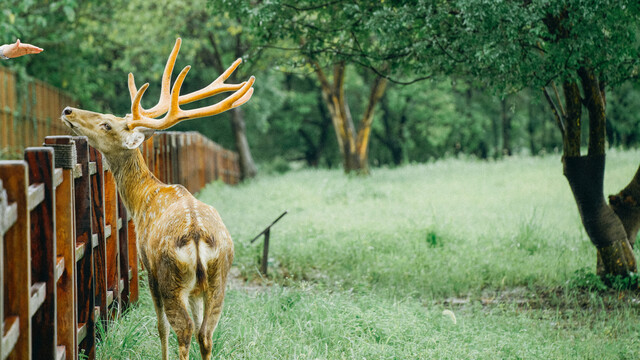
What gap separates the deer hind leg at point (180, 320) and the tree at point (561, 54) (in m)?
3.73

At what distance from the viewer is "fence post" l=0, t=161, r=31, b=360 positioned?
2463 mm

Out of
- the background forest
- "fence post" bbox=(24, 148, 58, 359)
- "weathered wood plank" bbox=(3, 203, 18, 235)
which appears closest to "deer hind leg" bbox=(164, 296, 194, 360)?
"fence post" bbox=(24, 148, 58, 359)

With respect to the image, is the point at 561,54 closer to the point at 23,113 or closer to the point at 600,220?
the point at 600,220

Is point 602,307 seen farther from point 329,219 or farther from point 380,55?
point 329,219

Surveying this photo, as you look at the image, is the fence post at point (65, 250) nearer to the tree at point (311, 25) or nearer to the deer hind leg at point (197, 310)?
the deer hind leg at point (197, 310)

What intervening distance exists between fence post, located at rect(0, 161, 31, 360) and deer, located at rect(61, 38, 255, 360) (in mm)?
1172

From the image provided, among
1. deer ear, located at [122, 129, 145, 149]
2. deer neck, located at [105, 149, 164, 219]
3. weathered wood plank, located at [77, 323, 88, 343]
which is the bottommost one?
weathered wood plank, located at [77, 323, 88, 343]

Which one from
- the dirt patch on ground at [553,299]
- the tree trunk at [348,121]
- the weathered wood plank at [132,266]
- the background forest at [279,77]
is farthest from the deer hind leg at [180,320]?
the tree trunk at [348,121]

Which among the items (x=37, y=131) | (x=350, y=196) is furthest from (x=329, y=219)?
(x=37, y=131)

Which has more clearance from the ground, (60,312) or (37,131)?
(37,131)

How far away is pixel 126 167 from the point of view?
14.8 ft

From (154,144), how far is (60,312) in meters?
4.49

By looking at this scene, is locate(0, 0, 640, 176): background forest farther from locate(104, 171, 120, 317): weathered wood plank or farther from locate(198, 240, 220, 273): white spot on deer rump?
locate(198, 240, 220, 273): white spot on deer rump

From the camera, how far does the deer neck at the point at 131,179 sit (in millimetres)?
4461
